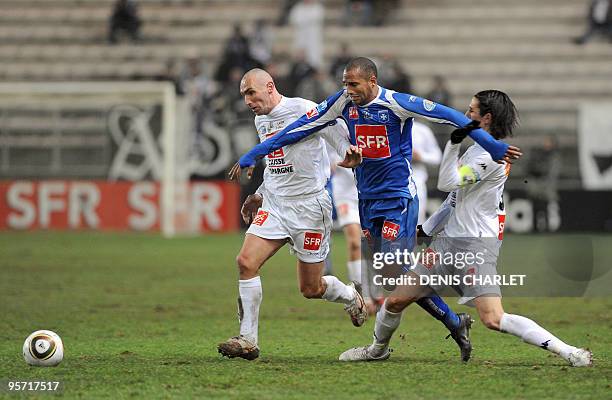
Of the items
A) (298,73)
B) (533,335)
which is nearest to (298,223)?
(533,335)

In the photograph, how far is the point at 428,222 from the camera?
8.32m

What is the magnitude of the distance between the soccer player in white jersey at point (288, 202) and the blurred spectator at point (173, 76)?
16708 mm

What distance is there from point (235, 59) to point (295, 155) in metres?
17.4

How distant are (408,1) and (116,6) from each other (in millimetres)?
7399

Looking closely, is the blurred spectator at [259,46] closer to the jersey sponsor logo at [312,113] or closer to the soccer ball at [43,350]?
the jersey sponsor logo at [312,113]

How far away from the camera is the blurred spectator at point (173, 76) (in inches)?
1004

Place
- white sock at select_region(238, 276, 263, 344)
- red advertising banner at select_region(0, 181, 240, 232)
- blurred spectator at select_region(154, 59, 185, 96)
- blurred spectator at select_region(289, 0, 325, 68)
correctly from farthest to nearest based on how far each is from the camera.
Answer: blurred spectator at select_region(289, 0, 325, 68)
blurred spectator at select_region(154, 59, 185, 96)
red advertising banner at select_region(0, 181, 240, 232)
white sock at select_region(238, 276, 263, 344)

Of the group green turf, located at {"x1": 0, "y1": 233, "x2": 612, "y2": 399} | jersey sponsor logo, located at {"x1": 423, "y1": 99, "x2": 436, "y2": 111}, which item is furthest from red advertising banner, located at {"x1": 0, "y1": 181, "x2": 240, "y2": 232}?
jersey sponsor logo, located at {"x1": 423, "y1": 99, "x2": 436, "y2": 111}

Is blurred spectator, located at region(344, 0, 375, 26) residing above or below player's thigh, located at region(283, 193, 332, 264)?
above

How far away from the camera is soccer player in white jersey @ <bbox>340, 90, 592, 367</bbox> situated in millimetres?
7629

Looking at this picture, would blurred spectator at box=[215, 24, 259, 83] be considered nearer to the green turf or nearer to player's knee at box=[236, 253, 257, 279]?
the green turf

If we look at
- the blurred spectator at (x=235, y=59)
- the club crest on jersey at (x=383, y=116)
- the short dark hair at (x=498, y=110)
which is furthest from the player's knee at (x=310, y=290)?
the blurred spectator at (x=235, y=59)

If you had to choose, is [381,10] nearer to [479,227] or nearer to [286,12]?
[286,12]

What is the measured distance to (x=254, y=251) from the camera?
850 cm
